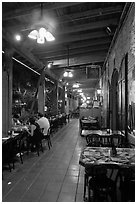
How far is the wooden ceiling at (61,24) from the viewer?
5039mm

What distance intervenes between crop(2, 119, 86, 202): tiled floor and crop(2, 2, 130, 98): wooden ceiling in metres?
3.64

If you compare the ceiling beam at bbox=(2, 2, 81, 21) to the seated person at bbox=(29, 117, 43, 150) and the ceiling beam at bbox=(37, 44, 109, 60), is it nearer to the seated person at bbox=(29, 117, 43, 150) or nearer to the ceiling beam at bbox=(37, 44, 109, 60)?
the seated person at bbox=(29, 117, 43, 150)

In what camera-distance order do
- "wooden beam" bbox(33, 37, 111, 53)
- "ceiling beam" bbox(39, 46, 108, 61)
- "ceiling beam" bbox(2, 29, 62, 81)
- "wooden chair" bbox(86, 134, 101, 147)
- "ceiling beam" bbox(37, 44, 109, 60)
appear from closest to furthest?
1. "wooden chair" bbox(86, 134, 101, 147)
2. "ceiling beam" bbox(2, 29, 62, 81)
3. "wooden beam" bbox(33, 37, 111, 53)
4. "ceiling beam" bbox(37, 44, 109, 60)
5. "ceiling beam" bbox(39, 46, 108, 61)

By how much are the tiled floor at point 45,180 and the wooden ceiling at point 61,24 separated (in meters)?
3.64

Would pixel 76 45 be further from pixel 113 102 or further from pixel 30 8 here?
pixel 30 8

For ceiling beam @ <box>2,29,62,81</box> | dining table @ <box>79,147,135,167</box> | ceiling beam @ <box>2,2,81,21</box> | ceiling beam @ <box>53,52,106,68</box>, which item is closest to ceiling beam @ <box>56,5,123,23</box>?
ceiling beam @ <box>2,2,81,21</box>

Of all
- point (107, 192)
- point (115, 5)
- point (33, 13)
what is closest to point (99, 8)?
point (115, 5)

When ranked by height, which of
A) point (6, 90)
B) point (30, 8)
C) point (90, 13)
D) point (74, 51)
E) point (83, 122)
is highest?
point (74, 51)

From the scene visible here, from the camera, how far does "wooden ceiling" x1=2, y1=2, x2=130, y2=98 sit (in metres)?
5.04

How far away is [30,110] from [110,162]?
8.50 m

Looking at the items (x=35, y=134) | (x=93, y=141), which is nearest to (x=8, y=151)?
(x=35, y=134)

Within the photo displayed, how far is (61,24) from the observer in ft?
21.5

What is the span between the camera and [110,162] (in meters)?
3.04

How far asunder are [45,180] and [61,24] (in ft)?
16.8
